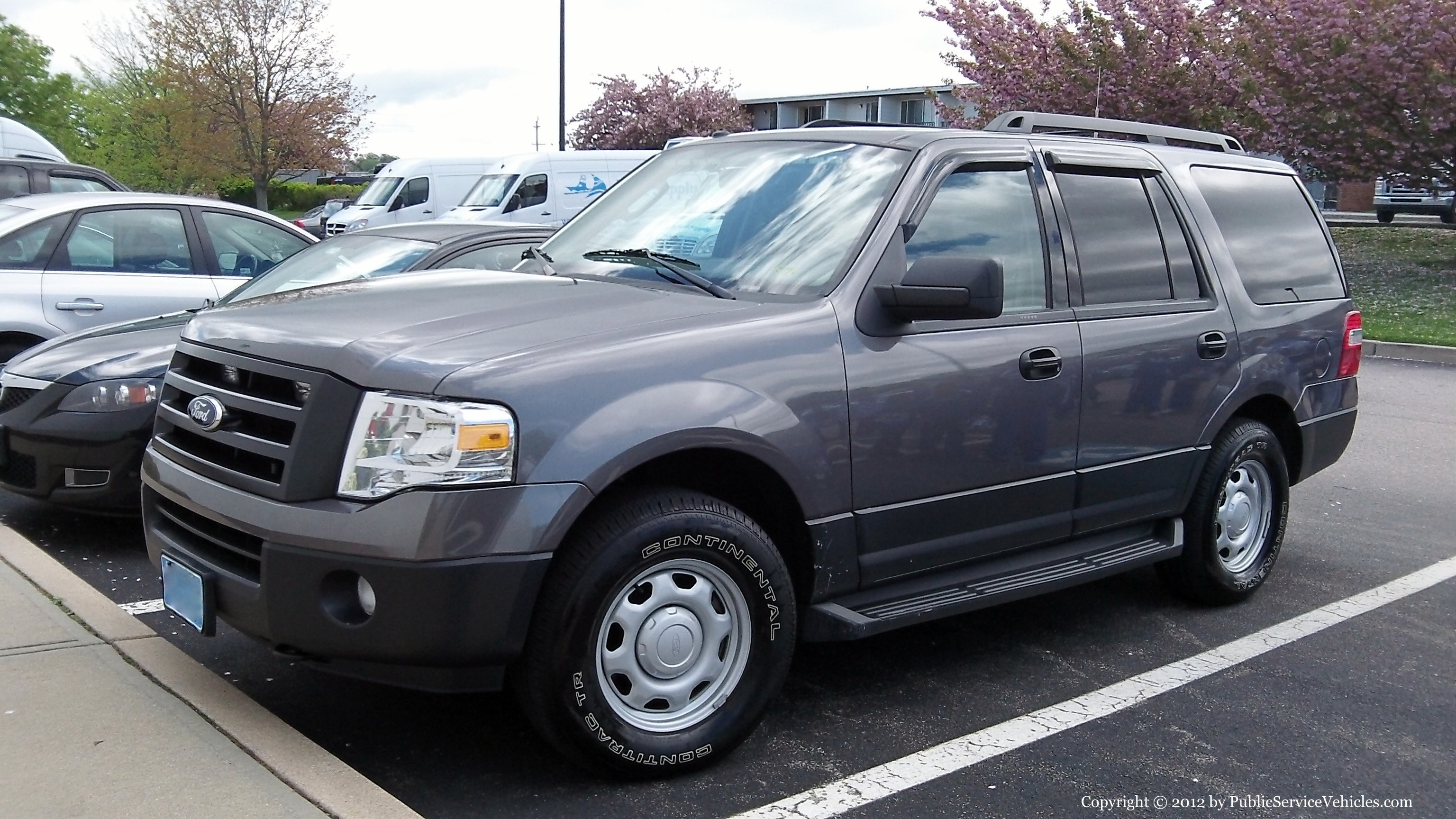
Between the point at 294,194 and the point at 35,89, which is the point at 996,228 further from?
the point at 294,194

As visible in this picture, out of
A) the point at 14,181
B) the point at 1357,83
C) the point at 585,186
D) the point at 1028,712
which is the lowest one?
the point at 1028,712

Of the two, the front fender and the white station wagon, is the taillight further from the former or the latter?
the white station wagon

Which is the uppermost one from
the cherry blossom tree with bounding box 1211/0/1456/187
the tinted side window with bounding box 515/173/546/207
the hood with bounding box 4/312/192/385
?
the cherry blossom tree with bounding box 1211/0/1456/187

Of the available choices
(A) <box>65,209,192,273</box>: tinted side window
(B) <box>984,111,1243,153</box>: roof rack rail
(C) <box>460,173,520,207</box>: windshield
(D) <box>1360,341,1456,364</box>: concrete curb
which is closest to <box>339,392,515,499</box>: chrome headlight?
(B) <box>984,111,1243,153</box>: roof rack rail

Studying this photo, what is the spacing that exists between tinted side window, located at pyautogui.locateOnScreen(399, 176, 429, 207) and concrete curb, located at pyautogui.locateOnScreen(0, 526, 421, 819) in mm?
22404

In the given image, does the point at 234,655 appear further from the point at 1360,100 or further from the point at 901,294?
the point at 1360,100

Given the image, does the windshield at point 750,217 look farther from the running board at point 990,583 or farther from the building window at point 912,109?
the building window at point 912,109

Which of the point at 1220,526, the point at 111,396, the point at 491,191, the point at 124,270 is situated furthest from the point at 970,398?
the point at 491,191

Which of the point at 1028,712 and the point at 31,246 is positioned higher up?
the point at 31,246

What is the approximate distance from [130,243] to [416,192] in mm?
19393

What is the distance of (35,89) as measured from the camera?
184 ft

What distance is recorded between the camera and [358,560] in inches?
125

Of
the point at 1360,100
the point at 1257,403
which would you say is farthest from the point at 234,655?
the point at 1360,100

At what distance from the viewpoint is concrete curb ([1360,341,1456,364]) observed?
13.7m
